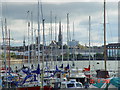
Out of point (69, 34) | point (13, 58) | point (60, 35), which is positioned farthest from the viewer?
point (13, 58)

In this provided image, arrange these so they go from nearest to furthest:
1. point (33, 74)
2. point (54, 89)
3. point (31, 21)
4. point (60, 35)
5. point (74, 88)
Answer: point (54, 89), point (74, 88), point (33, 74), point (31, 21), point (60, 35)

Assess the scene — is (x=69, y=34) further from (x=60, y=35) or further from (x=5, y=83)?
(x=5, y=83)

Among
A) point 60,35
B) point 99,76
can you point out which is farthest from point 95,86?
point 60,35

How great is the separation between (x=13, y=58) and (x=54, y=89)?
70.6 meters

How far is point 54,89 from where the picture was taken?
61.4ft

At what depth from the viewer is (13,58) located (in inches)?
3467

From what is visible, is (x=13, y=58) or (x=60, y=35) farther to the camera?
(x=13, y=58)

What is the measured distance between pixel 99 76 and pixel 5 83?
709 cm

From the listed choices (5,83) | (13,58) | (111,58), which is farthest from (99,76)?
(111,58)

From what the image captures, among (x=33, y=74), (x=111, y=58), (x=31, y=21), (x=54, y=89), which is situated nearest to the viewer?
(x=54, y=89)

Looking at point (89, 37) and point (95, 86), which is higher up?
point (89, 37)

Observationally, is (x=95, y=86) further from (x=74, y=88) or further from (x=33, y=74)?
(x=33, y=74)

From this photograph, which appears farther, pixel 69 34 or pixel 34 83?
pixel 69 34

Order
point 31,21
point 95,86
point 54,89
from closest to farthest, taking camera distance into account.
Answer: point 95,86 → point 54,89 → point 31,21
